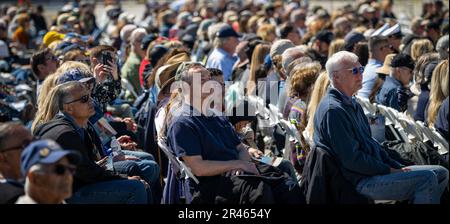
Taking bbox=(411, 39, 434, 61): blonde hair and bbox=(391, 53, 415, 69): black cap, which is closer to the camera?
bbox=(391, 53, 415, 69): black cap

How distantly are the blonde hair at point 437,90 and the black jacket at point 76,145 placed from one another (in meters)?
3.36

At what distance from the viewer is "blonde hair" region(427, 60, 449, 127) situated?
8.13 meters

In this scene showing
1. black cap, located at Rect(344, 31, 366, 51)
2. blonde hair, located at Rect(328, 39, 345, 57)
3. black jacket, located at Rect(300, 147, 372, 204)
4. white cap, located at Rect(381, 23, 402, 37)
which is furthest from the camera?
blonde hair, located at Rect(328, 39, 345, 57)

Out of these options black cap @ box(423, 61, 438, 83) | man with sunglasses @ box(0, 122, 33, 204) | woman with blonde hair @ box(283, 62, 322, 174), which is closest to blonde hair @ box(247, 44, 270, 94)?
woman with blonde hair @ box(283, 62, 322, 174)

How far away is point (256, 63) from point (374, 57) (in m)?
1.54

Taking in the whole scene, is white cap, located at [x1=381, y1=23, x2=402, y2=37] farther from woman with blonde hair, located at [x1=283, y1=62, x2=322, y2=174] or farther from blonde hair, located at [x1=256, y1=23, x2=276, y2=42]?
blonde hair, located at [x1=256, y1=23, x2=276, y2=42]

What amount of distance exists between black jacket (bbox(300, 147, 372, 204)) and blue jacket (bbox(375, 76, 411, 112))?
262cm

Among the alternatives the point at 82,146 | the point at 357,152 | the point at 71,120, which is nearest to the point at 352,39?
the point at 357,152

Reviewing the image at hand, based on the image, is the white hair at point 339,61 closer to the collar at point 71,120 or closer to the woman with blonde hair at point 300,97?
the woman with blonde hair at point 300,97

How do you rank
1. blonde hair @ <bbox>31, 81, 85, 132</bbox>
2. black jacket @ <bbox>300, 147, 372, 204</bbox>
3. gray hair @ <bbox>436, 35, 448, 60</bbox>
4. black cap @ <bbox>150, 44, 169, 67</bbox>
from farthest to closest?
black cap @ <bbox>150, 44, 169, 67</bbox> → gray hair @ <bbox>436, 35, 448, 60</bbox> → blonde hair @ <bbox>31, 81, 85, 132</bbox> → black jacket @ <bbox>300, 147, 372, 204</bbox>

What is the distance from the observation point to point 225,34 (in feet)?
41.1
